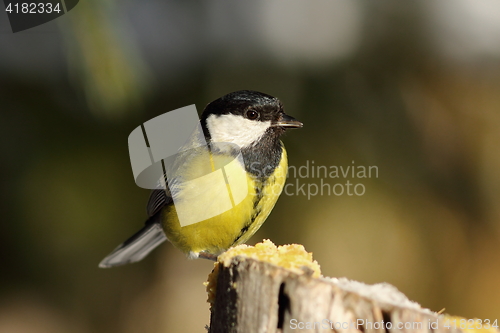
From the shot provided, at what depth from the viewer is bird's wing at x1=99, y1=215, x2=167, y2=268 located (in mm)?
2453

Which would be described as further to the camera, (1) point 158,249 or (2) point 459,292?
(1) point 158,249

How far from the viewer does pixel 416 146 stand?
10.1 ft

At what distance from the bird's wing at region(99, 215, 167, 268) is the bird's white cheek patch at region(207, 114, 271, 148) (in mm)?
846

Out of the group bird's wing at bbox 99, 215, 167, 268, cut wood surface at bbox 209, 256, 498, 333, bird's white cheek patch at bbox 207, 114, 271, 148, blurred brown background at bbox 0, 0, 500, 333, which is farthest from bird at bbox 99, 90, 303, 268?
blurred brown background at bbox 0, 0, 500, 333

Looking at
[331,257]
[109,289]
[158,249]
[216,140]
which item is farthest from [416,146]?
[109,289]

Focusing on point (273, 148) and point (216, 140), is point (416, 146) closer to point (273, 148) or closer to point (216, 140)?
point (273, 148)

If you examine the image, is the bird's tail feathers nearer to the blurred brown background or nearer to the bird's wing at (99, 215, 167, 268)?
the bird's wing at (99, 215, 167, 268)

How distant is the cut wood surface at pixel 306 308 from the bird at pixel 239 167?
811 millimetres

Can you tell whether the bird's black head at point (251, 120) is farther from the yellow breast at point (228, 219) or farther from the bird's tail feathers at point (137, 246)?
the bird's tail feathers at point (137, 246)

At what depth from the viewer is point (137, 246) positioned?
8.28ft

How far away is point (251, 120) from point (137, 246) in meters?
1.20

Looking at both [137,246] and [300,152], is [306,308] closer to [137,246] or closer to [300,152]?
[137,246]

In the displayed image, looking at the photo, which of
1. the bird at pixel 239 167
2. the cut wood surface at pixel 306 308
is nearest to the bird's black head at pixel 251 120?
the bird at pixel 239 167

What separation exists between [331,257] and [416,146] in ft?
3.58
